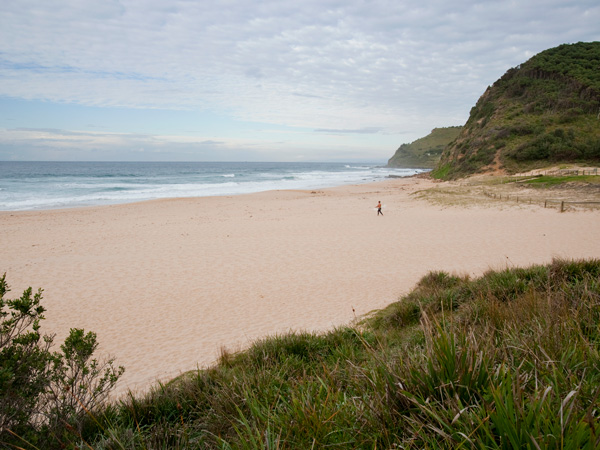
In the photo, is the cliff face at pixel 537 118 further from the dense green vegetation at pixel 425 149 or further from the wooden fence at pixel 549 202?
the dense green vegetation at pixel 425 149

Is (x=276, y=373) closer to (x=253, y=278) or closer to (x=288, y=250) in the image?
(x=253, y=278)

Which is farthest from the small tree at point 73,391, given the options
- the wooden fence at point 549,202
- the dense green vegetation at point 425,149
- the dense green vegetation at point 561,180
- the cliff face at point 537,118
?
the dense green vegetation at point 425,149

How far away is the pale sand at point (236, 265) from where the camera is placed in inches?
277

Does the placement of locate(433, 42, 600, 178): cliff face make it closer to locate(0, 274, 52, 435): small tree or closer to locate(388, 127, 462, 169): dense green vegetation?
locate(0, 274, 52, 435): small tree

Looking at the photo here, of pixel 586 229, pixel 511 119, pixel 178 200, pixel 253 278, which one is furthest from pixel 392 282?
pixel 511 119

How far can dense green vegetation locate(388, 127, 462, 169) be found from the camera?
129 metres

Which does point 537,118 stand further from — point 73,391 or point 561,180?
point 73,391

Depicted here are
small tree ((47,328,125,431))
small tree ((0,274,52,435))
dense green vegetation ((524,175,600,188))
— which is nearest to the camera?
small tree ((0,274,52,435))

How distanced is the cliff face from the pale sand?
22746 mm

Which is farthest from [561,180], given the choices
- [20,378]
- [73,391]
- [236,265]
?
[20,378]

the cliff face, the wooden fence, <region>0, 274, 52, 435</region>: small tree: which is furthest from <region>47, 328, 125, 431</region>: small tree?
the cliff face

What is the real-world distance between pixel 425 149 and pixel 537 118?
325 ft

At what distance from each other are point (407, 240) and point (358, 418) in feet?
41.3

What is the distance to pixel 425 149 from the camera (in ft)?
455
